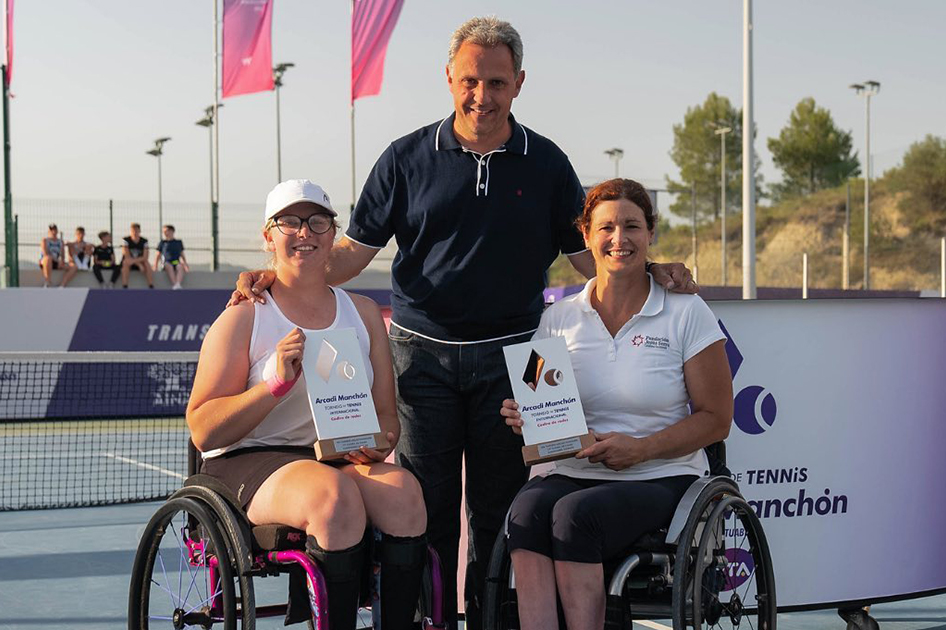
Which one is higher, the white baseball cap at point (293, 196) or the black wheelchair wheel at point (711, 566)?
the white baseball cap at point (293, 196)

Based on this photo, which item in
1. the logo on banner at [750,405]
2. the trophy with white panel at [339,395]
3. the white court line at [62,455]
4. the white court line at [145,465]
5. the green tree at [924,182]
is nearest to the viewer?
the trophy with white panel at [339,395]

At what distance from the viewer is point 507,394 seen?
143 inches

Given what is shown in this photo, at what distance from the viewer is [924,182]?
182ft

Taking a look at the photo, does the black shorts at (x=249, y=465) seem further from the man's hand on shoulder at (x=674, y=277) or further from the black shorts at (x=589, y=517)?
the man's hand on shoulder at (x=674, y=277)

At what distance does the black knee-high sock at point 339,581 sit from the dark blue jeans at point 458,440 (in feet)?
2.00

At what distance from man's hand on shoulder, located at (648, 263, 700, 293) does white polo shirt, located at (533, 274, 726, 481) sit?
0.10ft

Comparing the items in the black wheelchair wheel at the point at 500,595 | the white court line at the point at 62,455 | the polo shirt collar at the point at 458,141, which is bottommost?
the white court line at the point at 62,455

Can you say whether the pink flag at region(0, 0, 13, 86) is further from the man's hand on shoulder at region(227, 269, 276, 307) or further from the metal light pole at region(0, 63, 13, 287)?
the man's hand on shoulder at region(227, 269, 276, 307)

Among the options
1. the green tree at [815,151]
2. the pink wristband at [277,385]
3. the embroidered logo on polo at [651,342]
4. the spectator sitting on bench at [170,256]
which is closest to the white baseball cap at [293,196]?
the pink wristband at [277,385]

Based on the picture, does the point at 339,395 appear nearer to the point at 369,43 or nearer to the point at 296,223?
the point at 296,223

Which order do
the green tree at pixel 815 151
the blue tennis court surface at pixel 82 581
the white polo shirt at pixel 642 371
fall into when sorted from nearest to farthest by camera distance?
the white polo shirt at pixel 642 371
the blue tennis court surface at pixel 82 581
the green tree at pixel 815 151

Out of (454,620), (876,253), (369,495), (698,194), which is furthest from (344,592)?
(698,194)

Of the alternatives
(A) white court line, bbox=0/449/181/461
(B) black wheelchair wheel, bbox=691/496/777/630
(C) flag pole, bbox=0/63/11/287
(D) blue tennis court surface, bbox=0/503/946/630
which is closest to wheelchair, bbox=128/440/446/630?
(B) black wheelchair wheel, bbox=691/496/777/630

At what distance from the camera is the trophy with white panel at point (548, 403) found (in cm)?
320
